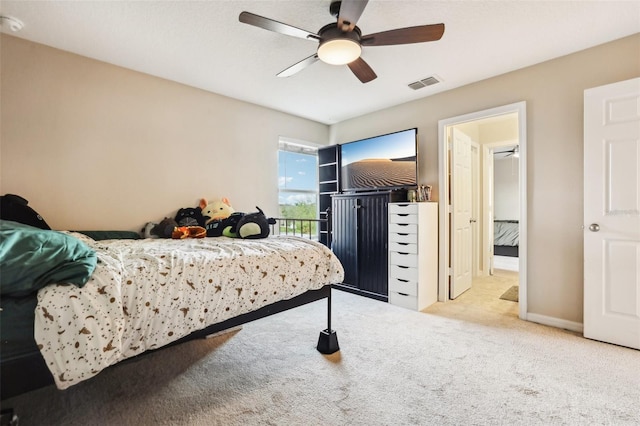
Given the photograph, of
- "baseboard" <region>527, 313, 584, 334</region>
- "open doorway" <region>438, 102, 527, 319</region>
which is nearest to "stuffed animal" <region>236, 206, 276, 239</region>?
"open doorway" <region>438, 102, 527, 319</region>

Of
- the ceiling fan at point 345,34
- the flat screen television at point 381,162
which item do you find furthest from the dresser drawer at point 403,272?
the ceiling fan at point 345,34

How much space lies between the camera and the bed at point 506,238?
618cm

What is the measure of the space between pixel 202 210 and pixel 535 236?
344 cm

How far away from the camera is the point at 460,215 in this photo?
145 inches

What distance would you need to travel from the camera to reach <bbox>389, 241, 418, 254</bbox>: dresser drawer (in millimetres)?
3162

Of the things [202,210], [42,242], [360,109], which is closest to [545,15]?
[360,109]

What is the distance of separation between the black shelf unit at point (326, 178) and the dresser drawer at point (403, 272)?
45.8 inches

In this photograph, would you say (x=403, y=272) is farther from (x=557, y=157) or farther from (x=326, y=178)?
(x=326, y=178)

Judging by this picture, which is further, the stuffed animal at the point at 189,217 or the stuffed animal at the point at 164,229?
the stuffed animal at the point at 189,217

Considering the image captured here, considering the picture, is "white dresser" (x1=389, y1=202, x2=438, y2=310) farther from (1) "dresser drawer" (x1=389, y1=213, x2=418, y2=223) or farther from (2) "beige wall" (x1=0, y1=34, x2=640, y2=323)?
(2) "beige wall" (x1=0, y1=34, x2=640, y2=323)

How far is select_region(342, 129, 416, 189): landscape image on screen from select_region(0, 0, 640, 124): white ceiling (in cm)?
73

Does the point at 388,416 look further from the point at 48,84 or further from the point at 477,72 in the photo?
the point at 48,84

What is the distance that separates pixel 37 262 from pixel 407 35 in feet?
7.08

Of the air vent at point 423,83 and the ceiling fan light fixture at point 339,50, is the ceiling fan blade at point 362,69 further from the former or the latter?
the air vent at point 423,83
